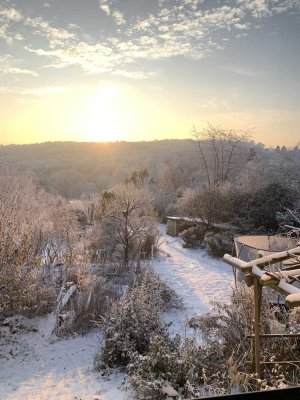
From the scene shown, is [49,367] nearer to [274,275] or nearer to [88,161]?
[274,275]

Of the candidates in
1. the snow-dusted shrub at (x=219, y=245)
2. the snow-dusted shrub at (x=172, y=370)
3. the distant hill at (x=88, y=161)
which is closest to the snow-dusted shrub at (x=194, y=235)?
the snow-dusted shrub at (x=219, y=245)

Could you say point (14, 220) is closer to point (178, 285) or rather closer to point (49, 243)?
point (49, 243)

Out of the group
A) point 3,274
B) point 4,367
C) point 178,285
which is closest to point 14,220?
point 3,274

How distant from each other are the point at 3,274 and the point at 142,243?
18.6 feet

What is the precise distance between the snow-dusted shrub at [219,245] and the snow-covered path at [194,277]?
304mm

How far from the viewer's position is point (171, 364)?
4.83 metres

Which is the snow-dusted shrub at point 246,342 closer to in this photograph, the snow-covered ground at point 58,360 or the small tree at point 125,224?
the snow-covered ground at point 58,360

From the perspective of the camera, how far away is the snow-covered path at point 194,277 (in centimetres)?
882

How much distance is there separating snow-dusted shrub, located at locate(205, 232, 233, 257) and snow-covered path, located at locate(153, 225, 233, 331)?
304 mm

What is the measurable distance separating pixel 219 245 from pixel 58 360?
8.21 m

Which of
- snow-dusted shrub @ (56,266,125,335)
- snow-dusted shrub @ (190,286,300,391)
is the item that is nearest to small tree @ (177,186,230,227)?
snow-dusted shrub @ (56,266,125,335)

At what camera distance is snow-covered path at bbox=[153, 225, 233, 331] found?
28.9 ft

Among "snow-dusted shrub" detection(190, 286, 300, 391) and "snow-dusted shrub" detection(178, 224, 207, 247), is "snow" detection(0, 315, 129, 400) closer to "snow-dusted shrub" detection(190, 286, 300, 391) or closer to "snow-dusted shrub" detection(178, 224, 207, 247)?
"snow-dusted shrub" detection(190, 286, 300, 391)

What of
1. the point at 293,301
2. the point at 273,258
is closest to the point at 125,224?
the point at 273,258
